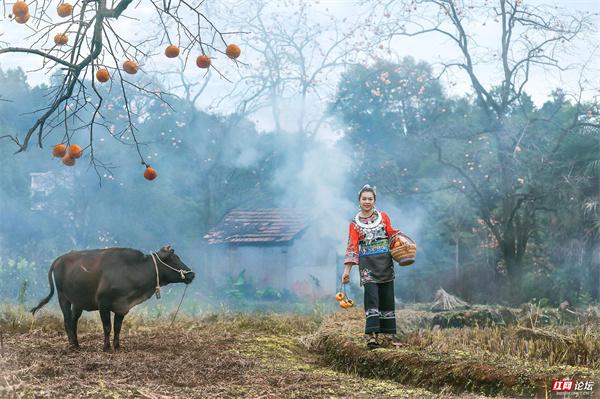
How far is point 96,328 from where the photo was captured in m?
9.13

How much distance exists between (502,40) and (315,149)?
4687 mm

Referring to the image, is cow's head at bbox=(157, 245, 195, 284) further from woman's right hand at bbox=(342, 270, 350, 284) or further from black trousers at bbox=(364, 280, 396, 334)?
black trousers at bbox=(364, 280, 396, 334)

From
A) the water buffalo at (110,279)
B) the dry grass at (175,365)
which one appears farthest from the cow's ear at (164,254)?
the dry grass at (175,365)

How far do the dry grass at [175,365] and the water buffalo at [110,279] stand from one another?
1.25ft

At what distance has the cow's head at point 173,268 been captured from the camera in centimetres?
740

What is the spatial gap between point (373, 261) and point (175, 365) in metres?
2.06

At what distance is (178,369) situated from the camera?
6141 millimetres

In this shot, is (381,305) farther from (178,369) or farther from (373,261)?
(178,369)

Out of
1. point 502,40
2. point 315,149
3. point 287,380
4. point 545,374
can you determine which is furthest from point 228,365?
point 502,40

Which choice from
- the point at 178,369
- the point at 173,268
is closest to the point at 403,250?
the point at 173,268

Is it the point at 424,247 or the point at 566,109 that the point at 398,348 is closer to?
the point at 424,247

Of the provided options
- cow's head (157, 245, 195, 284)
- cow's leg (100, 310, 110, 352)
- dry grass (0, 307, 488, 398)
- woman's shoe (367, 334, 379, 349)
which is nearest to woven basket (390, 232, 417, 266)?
woman's shoe (367, 334, 379, 349)

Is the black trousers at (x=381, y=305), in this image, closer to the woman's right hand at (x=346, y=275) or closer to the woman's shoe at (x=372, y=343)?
the woman's shoe at (x=372, y=343)

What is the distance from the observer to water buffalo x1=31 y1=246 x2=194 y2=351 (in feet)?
23.3
